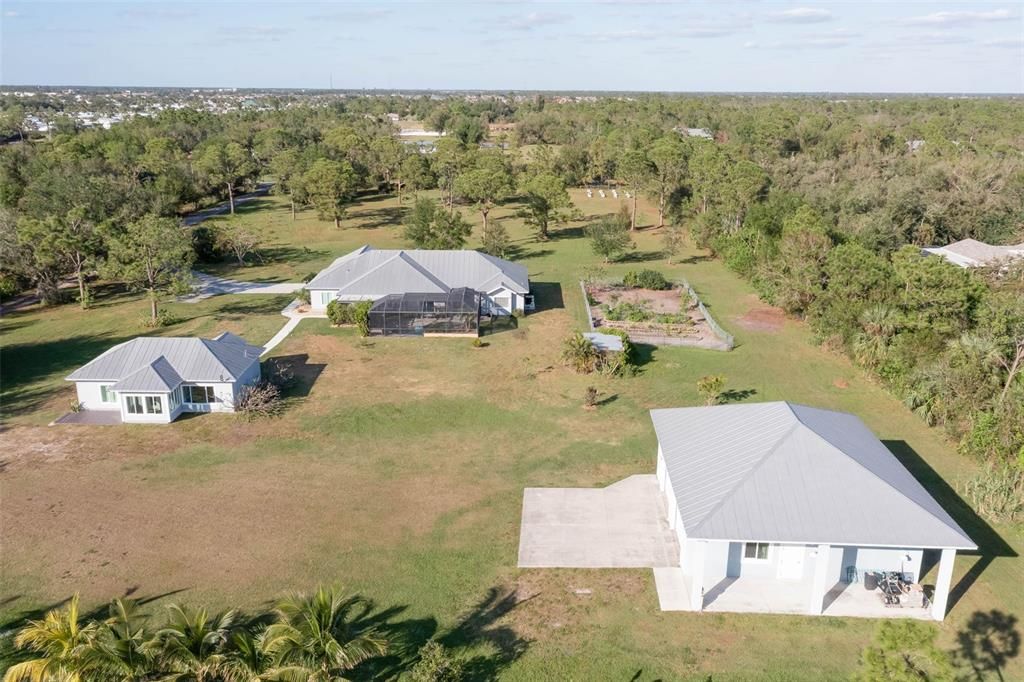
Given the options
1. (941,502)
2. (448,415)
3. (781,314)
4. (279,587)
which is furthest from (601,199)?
(279,587)

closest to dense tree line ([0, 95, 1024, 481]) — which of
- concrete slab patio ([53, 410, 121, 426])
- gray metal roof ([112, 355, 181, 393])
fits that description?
concrete slab patio ([53, 410, 121, 426])

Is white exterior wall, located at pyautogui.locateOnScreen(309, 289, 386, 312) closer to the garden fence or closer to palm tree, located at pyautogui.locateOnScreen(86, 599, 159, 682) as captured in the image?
the garden fence

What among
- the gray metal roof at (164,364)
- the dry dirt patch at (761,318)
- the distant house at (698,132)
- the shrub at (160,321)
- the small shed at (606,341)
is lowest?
the shrub at (160,321)

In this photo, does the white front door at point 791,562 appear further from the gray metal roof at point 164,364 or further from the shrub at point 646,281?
the shrub at point 646,281

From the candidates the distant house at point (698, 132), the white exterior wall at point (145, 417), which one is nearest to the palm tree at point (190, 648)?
the white exterior wall at point (145, 417)

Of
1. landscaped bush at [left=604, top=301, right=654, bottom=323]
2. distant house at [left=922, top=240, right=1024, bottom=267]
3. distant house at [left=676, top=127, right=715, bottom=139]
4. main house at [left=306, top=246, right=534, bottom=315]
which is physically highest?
distant house at [left=676, top=127, right=715, bottom=139]

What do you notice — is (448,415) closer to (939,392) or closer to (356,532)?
(356,532)

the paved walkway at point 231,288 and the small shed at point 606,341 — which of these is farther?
the paved walkway at point 231,288
